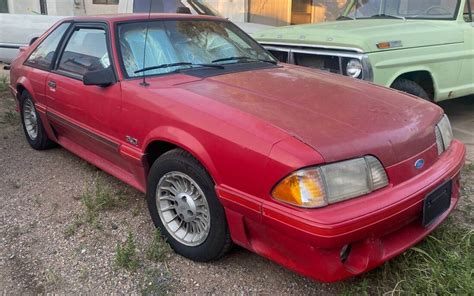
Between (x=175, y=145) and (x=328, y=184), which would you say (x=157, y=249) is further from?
(x=328, y=184)

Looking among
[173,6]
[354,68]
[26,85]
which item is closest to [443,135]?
[354,68]

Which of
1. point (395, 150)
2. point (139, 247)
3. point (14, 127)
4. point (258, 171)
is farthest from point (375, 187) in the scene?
point (14, 127)

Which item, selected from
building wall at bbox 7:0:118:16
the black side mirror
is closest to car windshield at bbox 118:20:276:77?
the black side mirror

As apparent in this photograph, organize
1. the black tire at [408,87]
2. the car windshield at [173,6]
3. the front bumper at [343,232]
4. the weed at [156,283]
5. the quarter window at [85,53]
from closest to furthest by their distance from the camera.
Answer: the front bumper at [343,232]
the weed at [156,283]
the quarter window at [85,53]
the black tire at [408,87]
the car windshield at [173,6]

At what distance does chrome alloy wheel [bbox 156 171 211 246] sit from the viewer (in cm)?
280

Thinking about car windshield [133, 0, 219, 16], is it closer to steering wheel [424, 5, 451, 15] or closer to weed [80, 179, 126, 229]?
steering wheel [424, 5, 451, 15]

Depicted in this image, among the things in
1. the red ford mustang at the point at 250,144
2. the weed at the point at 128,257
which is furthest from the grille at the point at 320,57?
the weed at the point at 128,257

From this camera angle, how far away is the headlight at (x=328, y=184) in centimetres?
222

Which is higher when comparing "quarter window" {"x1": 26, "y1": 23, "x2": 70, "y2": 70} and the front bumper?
"quarter window" {"x1": 26, "y1": 23, "x2": 70, "y2": 70}

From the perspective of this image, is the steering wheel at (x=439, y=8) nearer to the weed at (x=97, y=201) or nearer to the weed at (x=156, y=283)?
the weed at (x=97, y=201)

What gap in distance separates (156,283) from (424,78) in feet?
12.3

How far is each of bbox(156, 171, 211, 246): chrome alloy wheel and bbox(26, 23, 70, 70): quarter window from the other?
1953 millimetres

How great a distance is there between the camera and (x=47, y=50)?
4.36 metres

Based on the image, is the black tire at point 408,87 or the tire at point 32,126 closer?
the tire at point 32,126
